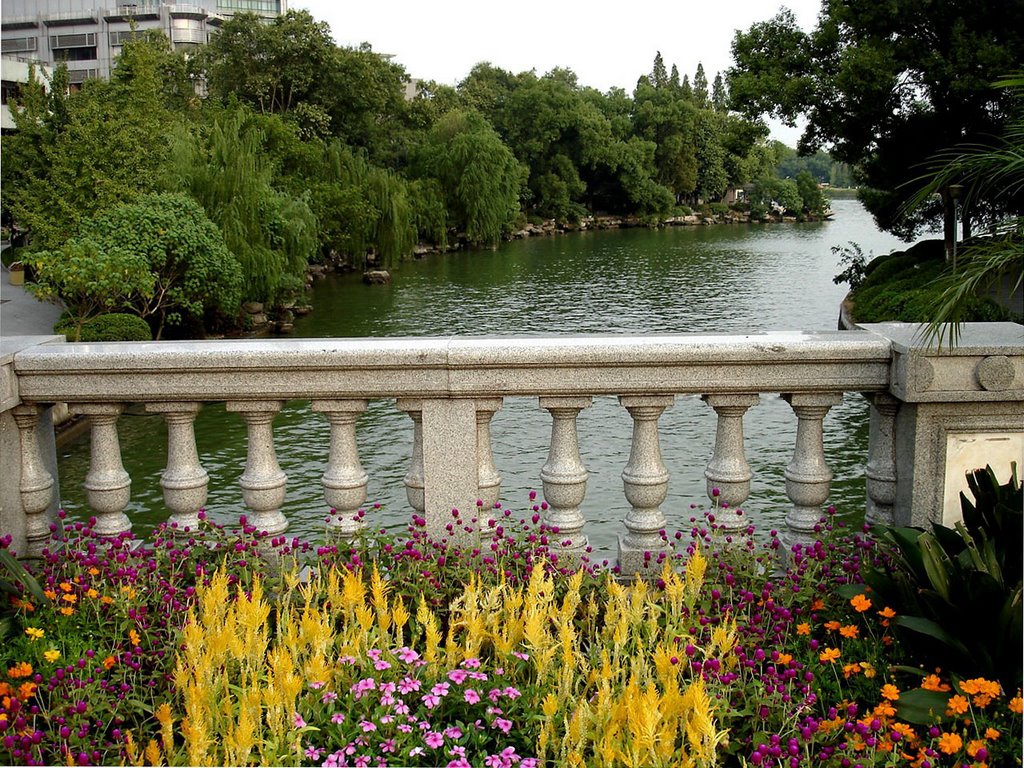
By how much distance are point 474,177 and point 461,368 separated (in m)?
43.7

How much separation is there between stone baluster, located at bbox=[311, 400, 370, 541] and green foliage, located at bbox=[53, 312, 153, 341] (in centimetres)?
1388

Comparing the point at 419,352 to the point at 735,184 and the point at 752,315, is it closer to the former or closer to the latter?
the point at 752,315

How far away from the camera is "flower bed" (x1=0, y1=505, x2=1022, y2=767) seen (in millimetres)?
2789

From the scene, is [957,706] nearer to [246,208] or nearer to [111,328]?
[111,328]

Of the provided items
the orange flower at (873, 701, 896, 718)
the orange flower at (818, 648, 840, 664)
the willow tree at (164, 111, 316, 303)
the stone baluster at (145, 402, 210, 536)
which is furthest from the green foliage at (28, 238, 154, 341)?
the orange flower at (873, 701, 896, 718)

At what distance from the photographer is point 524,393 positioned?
381 centimetres

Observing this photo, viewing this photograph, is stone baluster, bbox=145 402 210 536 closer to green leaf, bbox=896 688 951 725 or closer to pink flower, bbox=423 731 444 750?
pink flower, bbox=423 731 444 750

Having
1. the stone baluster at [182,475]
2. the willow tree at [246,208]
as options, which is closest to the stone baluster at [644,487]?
the stone baluster at [182,475]

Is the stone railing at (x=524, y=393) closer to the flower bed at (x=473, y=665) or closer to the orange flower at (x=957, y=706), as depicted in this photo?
the flower bed at (x=473, y=665)

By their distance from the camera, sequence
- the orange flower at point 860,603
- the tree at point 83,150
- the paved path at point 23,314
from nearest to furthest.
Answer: the orange flower at point 860,603 → the tree at point 83,150 → the paved path at point 23,314

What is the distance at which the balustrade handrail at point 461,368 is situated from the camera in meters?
3.78

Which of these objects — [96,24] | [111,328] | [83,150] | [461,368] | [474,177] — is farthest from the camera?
[96,24]

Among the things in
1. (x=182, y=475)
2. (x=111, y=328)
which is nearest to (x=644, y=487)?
(x=182, y=475)

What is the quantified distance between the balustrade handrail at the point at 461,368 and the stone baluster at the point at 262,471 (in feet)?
0.25
